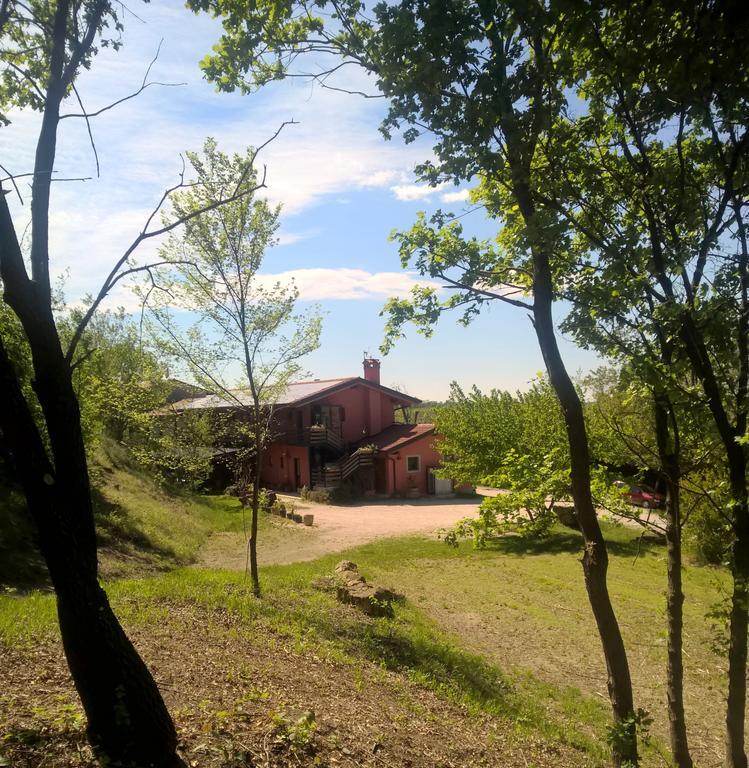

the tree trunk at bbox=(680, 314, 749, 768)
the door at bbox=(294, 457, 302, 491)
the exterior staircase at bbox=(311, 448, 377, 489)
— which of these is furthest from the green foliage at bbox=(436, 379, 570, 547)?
the door at bbox=(294, 457, 302, 491)

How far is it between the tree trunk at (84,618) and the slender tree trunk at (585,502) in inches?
149

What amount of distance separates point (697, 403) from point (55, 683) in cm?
668

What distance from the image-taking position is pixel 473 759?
5.29 meters

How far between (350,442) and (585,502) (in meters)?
30.7

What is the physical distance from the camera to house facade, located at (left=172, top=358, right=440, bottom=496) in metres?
32.4

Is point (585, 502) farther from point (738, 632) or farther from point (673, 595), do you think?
point (738, 632)

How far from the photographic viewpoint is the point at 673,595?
5.64 metres

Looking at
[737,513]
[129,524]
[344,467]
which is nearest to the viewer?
[737,513]

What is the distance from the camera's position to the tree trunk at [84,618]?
348 cm

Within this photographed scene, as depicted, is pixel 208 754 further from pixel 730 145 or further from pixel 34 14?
pixel 730 145

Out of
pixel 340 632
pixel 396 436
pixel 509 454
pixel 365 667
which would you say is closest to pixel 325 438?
pixel 396 436

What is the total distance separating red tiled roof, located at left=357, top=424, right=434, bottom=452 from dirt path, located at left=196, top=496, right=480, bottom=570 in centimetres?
351

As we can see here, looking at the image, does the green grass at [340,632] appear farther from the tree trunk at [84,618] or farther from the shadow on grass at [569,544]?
the shadow on grass at [569,544]

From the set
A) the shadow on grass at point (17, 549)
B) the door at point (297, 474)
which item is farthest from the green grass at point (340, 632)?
the door at point (297, 474)
